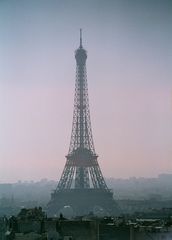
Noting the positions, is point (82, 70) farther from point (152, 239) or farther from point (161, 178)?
point (161, 178)

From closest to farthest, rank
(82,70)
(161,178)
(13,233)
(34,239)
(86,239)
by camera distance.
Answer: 1. (34,239)
2. (13,233)
3. (86,239)
4. (82,70)
5. (161,178)

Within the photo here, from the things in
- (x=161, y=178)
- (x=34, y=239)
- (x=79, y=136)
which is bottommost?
(x=34, y=239)

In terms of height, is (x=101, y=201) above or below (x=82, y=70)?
below

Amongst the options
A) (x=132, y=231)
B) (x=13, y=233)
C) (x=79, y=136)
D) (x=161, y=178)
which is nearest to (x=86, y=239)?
(x=132, y=231)

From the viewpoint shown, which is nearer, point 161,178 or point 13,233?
point 13,233

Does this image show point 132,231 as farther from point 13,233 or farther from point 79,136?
point 79,136

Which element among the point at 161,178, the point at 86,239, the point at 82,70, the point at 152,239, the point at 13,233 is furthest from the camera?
the point at 161,178
